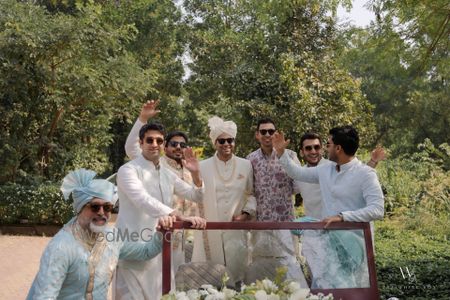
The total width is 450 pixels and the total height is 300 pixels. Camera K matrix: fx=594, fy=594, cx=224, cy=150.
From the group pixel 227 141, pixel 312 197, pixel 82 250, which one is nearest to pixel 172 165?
pixel 227 141

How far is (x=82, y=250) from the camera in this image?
134 inches

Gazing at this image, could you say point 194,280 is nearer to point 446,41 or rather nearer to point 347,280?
point 347,280

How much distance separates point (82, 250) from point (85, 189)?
352 mm

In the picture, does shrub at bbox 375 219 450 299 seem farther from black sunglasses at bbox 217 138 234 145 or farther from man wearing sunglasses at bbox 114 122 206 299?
man wearing sunglasses at bbox 114 122 206 299

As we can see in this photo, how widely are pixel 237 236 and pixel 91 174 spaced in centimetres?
96

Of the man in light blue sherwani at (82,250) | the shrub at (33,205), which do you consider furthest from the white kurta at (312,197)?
the shrub at (33,205)

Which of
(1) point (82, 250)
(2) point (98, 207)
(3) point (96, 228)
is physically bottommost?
(1) point (82, 250)

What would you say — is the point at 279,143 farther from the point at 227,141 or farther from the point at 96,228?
the point at 96,228

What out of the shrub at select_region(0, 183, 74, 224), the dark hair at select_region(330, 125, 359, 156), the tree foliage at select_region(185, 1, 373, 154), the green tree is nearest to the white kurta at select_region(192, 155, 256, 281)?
the dark hair at select_region(330, 125, 359, 156)

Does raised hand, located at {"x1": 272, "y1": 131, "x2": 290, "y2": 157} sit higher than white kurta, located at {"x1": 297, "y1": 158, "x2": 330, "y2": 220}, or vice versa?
raised hand, located at {"x1": 272, "y1": 131, "x2": 290, "y2": 157}

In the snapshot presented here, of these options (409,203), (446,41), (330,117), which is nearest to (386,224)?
(409,203)

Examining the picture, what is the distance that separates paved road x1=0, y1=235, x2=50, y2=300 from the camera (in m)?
8.47

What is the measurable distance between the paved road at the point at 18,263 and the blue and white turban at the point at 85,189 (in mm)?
5167

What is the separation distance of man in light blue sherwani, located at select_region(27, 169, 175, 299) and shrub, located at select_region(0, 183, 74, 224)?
35.1 feet
